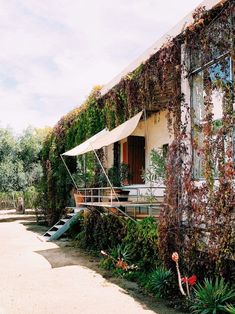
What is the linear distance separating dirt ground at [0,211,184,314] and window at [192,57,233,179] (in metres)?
2.71

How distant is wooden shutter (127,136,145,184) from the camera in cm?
1374

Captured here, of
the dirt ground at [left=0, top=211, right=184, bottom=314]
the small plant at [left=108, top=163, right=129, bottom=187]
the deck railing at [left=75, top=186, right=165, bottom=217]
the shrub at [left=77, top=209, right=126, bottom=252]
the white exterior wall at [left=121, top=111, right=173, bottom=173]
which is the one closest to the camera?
the dirt ground at [left=0, top=211, right=184, bottom=314]

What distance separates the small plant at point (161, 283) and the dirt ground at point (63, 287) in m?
0.26

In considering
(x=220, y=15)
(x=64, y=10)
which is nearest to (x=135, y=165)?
(x=64, y=10)

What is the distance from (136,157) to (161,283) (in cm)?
741

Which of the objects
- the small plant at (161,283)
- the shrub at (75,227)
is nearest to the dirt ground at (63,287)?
the small plant at (161,283)

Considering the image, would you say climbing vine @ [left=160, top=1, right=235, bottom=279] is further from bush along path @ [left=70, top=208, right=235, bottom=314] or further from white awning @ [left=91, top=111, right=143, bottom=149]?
white awning @ [left=91, top=111, right=143, bottom=149]

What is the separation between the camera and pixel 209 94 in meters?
6.61

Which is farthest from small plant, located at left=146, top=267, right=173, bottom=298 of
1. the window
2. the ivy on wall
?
the window

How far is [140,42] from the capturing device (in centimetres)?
1386

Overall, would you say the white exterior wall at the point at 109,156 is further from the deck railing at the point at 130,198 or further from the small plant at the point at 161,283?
the small plant at the point at 161,283

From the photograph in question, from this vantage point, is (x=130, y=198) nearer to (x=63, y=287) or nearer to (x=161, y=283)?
(x=63, y=287)

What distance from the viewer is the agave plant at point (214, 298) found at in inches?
216

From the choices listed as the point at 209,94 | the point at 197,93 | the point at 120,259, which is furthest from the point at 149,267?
the point at 209,94
